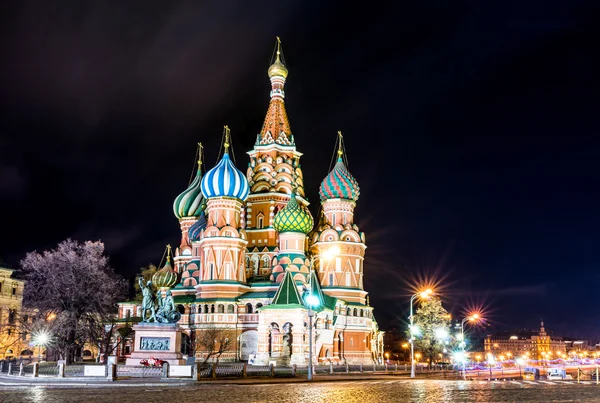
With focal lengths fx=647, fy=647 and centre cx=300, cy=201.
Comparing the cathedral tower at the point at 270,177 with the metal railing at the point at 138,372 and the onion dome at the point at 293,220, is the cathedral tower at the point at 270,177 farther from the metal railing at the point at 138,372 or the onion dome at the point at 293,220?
the metal railing at the point at 138,372

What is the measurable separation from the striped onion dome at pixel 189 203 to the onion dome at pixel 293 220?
13.7 meters

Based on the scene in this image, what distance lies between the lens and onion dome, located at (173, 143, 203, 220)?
248ft

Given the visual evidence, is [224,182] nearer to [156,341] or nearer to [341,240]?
[341,240]

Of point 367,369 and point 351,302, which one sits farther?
point 351,302

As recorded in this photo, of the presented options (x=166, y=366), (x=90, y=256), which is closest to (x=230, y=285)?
(x=90, y=256)

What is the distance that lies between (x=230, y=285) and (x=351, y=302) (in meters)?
12.3

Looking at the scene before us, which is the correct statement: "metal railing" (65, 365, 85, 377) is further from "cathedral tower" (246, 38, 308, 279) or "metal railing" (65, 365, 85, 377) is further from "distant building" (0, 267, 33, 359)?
"distant building" (0, 267, 33, 359)

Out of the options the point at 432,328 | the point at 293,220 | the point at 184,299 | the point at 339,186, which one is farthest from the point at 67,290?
the point at 432,328

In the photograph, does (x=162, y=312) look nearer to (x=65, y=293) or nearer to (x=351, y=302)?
(x=65, y=293)

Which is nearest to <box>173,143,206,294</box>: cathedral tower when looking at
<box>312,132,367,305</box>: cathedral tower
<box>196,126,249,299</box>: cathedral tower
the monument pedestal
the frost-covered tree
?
<box>196,126,249,299</box>: cathedral tower

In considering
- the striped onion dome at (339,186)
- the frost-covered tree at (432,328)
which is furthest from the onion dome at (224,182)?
the frost-covered tree at (432,328)

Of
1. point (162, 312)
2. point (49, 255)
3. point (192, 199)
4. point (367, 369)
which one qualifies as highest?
point (192, 199)

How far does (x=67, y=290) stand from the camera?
50.6 metres

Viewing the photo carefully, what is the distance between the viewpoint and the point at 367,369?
5444 centimetres
